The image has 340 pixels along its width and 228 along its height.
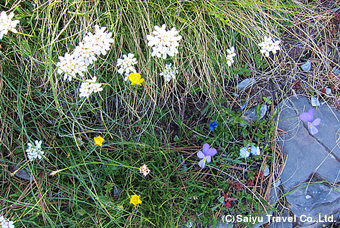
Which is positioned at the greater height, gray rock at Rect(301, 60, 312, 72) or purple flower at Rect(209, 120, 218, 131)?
gray rock at Rect(301, 60, 312, 72)

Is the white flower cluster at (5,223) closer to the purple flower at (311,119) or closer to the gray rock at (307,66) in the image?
the purple flower at (311,119)

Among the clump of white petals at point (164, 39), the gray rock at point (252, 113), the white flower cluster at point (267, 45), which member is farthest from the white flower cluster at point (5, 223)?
the white flower cluster at point (267, 45)

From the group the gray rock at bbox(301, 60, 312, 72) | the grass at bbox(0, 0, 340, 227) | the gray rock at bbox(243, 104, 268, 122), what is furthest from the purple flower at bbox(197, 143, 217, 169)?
the gray rock at bbox(301, 60, 312, 72)

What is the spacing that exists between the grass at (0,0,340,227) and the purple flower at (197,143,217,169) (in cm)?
7

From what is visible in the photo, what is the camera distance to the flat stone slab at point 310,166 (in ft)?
5.64

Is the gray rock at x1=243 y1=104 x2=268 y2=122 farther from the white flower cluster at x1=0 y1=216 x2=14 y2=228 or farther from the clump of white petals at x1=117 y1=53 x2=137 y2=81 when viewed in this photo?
the white flower cluster at x1=0 y1=216 x2=14 y2=228

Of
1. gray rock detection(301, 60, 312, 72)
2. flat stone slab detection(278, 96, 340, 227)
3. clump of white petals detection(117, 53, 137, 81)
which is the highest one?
clump of white petals detection(117, 53, 137, 81)

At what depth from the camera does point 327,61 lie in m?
1.88

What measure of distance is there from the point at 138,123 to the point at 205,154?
1.65 feet

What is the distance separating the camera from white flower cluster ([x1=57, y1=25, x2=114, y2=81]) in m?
1.33

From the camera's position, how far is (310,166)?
1732 mm

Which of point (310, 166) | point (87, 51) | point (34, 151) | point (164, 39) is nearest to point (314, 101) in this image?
point (310, 166)

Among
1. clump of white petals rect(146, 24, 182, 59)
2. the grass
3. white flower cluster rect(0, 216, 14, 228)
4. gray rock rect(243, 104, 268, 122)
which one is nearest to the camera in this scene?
clump of white petals rect(146, 24, 182, 59)

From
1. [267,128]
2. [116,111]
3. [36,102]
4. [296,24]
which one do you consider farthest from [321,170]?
[36,102]
